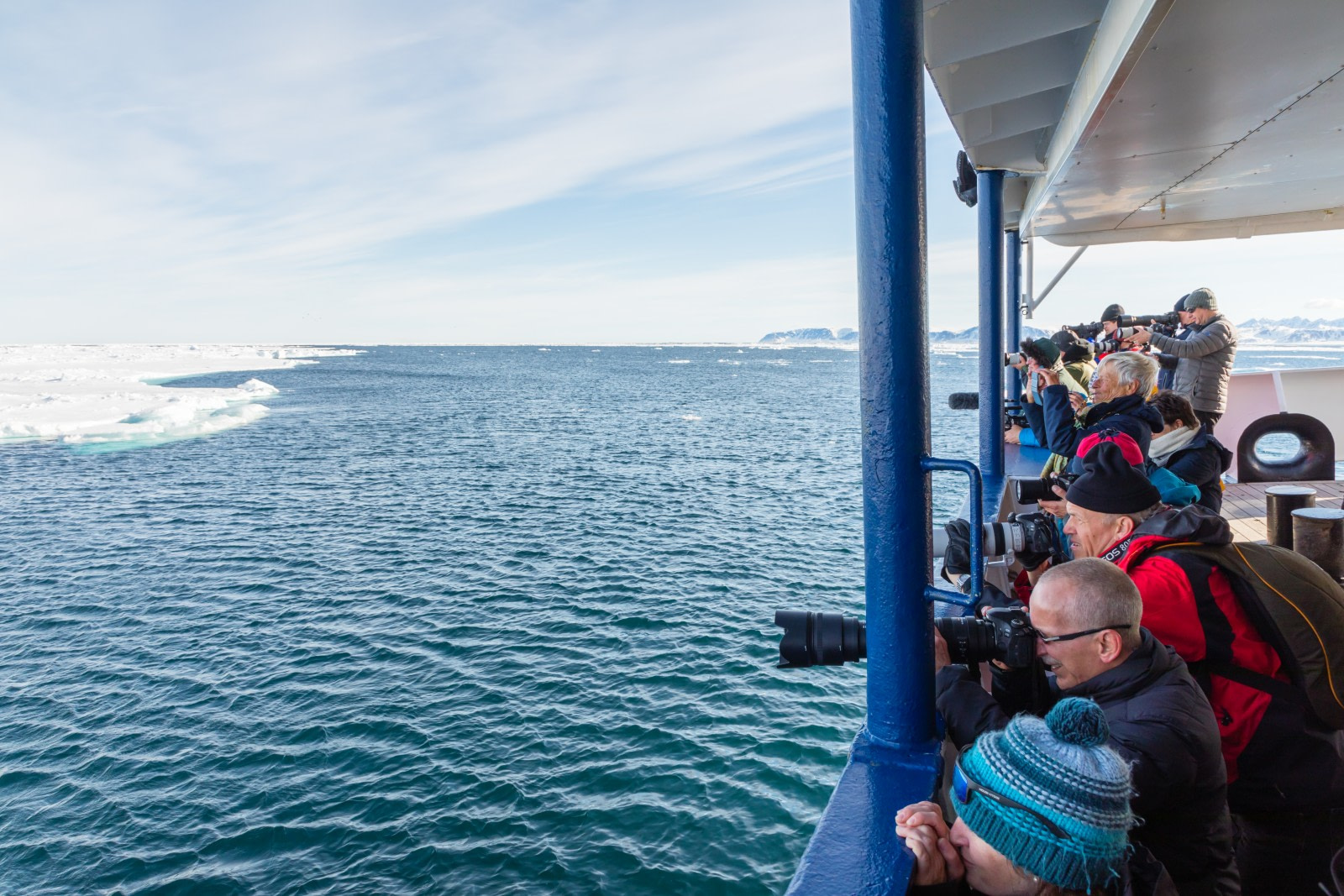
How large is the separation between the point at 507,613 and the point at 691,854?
585 cm

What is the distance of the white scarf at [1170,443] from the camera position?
338 cm

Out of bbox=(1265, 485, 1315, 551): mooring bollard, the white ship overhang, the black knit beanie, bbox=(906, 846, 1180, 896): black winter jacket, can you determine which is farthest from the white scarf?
bbox=(906, 846, 1180, 896): black winter jacket

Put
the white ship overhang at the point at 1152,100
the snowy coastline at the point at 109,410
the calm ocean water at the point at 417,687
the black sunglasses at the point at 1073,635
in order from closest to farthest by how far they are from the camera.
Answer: the black sunglasses at the point at 1073,635
the white ship overhang at the point at 1152,100
the calm ocean water at the point at 417,687
the snowy coastline at the point at 109,410

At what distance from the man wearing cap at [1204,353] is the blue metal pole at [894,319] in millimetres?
4518

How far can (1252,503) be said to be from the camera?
6.05m

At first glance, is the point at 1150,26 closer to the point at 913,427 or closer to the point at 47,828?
the point at 913,427

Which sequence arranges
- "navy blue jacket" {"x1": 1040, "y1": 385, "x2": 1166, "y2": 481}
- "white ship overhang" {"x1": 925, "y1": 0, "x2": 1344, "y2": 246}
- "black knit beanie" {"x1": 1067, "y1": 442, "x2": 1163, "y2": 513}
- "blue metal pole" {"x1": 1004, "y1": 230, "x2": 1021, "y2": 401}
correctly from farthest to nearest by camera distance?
"blue metal pole" {"x1": 1004, "y1": 230, "x2": 1021, "y2": 401} < "navy blue jacket" {"x1": 1040, "y1": 385, "x2": 1166, "y2": 481} < "white ship overhang" {"x1": 925, "y1": 0, "x2": 1344, "y2": 246} < "black knit beanie" {"x1": 1067, "y1": 442, "x2": 1163, "y2": 513}

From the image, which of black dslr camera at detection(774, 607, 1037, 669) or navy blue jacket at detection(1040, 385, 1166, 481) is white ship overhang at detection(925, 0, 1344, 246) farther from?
black dslr camera at detection(774, 607, 1037, 669)

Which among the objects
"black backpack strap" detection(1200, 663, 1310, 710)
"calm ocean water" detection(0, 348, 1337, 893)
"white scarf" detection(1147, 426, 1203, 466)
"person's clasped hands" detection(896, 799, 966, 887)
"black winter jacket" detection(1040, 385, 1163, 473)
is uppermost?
"black winter jacket" detection(1040, 385, 1163, 473)

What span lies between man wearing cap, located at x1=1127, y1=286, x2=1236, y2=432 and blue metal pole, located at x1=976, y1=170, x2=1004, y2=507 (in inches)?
36.9

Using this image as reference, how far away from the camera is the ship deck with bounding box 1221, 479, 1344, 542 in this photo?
16.8 feet

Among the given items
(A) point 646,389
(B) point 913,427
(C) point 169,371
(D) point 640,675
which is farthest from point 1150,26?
(C) point 169,371

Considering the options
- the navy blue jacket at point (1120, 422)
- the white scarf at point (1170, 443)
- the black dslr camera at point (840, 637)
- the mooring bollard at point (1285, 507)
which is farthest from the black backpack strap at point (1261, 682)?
the mooring bollard at point (1285, 507)

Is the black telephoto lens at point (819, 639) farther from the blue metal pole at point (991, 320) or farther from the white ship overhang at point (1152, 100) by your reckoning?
the blue metal pole at point (991, 320)
